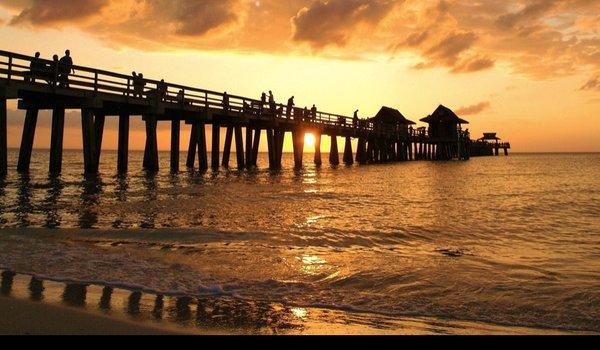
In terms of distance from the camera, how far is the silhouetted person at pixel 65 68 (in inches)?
709

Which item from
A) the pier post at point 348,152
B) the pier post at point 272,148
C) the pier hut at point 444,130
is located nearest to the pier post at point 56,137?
the pier post at point 272,148

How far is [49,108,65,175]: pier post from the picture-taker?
2028cm

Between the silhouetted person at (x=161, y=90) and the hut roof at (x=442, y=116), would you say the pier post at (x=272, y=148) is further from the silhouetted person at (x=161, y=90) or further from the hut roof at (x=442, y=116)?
the hut roof at (x=442, y=116)

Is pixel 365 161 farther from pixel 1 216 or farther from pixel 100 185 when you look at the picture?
pixel 1 216

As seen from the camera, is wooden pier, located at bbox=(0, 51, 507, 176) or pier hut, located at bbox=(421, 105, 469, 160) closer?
wooden pier, located at bbox=(0, 51, 507, 176)

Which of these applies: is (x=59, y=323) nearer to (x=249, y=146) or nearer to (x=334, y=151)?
(x=249, y=146)

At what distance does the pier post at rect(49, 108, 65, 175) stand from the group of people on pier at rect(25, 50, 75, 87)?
217cm

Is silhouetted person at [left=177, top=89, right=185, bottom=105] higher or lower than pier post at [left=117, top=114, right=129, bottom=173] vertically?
higher

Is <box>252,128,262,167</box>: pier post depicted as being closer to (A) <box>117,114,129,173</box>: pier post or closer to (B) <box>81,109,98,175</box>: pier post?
(A) <box>117,114,129,173</box>: pier post

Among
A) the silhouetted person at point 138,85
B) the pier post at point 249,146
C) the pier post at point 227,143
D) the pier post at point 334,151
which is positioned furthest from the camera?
the pier post at point 334,151

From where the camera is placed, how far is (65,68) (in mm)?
18141

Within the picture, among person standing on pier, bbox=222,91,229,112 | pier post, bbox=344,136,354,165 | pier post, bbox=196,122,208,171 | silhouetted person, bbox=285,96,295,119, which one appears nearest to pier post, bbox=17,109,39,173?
pier post, bbox=196,122,208,171

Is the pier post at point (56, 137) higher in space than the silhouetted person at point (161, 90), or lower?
lower

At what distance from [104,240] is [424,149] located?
224 feet
